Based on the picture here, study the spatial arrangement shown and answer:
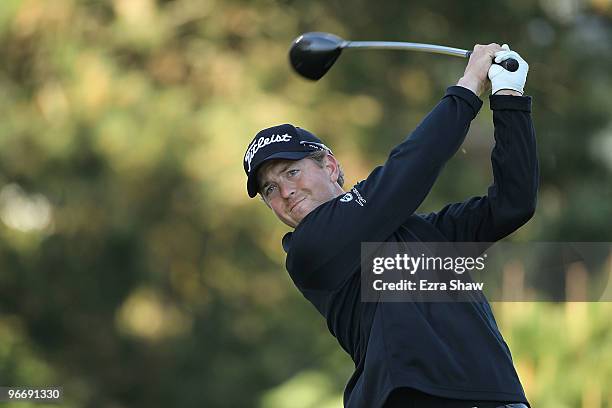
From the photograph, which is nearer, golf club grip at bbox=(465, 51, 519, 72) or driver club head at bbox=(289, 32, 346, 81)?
golf club grip at bbox=(465, 51, 519, 72)

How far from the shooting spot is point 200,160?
9406mm

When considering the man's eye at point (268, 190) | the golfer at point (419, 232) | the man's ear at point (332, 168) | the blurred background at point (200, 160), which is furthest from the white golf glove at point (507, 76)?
the blurred background at point (200, 160)

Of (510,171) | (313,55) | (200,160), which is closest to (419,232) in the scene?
(510,171)

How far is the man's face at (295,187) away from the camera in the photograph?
3.13 m

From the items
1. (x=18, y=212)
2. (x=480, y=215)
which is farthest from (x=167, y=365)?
(x=480, y=215)

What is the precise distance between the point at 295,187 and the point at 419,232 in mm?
366

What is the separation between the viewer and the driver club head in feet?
12.4

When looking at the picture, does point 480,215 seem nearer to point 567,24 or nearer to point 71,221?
point 71,221

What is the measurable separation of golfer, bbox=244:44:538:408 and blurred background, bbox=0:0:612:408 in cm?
555

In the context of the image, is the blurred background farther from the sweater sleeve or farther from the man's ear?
the sweater sleeve

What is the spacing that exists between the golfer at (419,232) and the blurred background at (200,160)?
5554 mm

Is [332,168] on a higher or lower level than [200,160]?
lower

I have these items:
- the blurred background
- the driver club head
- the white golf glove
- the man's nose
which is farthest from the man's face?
the blurred background

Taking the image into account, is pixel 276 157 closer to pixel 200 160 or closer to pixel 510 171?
pixel 510 171
